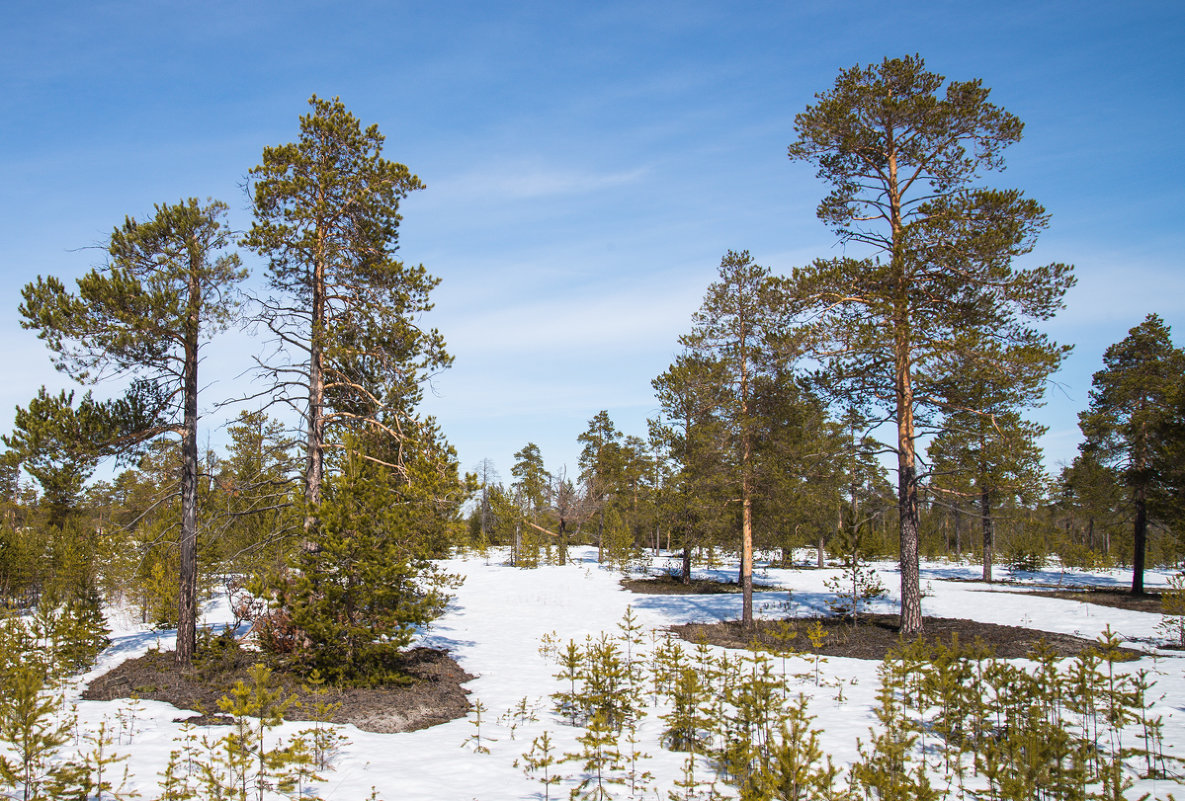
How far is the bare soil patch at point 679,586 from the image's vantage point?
983 inches

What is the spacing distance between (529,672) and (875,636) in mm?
8179

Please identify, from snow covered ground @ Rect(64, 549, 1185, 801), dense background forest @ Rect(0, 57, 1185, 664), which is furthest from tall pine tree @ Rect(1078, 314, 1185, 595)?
dense background forest @ Rect(0, 57, 1185, 664)

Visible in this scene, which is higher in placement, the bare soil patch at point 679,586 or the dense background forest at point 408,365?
the dense background forest at point 408,365

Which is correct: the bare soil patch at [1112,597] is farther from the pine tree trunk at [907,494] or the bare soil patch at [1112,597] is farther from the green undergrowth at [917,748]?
the green undergrowth at [917,748]

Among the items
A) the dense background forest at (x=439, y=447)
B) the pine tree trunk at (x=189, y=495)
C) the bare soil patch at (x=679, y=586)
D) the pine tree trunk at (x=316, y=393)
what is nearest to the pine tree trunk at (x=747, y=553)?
the dense background forest at (x=439, y=447)

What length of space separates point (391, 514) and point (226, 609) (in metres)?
16.0

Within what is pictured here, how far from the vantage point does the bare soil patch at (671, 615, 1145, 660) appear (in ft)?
40.8

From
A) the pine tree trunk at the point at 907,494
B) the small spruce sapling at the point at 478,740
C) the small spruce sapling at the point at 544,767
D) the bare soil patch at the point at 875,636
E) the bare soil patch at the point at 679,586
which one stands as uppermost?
the pine tree trunk at the point at 907,494

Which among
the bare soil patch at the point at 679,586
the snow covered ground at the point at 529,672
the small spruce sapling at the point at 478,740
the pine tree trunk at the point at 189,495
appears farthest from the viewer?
the bare soil patch at the point at 679,586

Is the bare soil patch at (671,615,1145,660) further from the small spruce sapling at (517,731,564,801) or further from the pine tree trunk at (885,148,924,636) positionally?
the small spruce sapling at (517,731,564,801)

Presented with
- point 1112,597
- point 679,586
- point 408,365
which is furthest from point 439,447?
point 1112,597

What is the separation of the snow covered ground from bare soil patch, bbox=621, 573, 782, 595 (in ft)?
3.21

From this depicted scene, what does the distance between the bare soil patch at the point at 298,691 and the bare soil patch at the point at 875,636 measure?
4799 millimetres

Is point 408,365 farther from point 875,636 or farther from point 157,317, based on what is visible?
point 875,636
